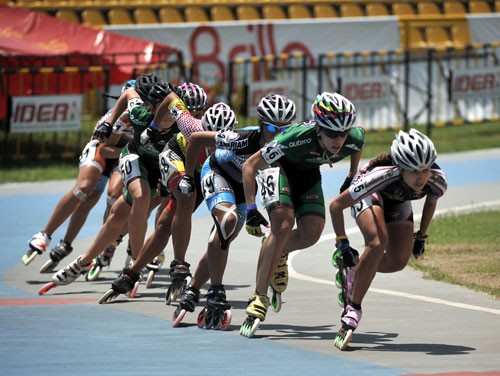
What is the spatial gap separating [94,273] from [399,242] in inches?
157

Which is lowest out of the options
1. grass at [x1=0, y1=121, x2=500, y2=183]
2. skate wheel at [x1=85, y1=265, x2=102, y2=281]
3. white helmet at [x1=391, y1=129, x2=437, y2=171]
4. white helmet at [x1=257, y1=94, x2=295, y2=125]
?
grass at [x1=0, y1=121, x2=500, y2=183]

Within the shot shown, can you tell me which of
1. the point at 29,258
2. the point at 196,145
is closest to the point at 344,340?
the point at 196,145

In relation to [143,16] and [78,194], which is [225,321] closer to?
[78,194]

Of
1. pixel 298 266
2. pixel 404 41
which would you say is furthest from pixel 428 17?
pixel 298 266

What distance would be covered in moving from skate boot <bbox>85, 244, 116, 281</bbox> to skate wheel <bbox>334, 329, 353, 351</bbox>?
13.6 ft

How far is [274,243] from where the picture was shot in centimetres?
968

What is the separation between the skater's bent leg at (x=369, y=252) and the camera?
9211 millimetres

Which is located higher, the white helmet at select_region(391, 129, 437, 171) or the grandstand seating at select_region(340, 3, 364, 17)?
the grandstand seating at select_region(340, 3, 364, 17)

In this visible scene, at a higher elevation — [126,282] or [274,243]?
[274,243]

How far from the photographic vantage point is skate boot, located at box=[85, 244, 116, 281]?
1274cm

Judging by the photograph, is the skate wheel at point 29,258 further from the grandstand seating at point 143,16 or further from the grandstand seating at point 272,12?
the grandstand seating at point 272,12

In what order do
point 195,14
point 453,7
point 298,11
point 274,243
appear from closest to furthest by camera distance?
point 274,243, point 195,14, point 298,11, point 453,7

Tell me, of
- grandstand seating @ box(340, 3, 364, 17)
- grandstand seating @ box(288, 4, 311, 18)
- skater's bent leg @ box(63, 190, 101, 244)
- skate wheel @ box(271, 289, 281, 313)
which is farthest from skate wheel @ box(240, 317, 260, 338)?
grandstand seating @ box(340, 3, 364, 17)

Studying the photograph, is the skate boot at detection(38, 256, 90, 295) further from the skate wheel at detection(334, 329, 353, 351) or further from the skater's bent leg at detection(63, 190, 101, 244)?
the skate wheel at detection(334, 329, 353, 351)
